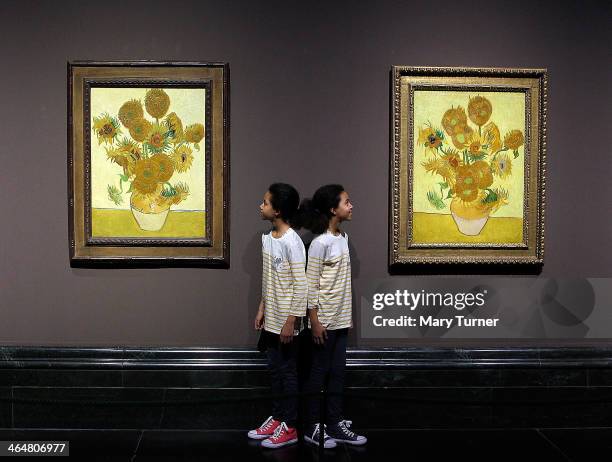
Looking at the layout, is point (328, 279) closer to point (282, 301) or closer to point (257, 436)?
point (282, 301)

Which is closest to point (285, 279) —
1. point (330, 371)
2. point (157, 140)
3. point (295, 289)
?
point (295, 289)

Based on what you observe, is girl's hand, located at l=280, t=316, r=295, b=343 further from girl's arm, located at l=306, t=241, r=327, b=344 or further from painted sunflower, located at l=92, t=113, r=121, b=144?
painted sunflower, located at l=92, t=113, r=121, b=144

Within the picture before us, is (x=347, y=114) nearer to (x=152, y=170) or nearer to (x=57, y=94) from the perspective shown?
(x=152, y=170)

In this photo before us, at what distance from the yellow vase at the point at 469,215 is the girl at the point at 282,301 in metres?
1.14

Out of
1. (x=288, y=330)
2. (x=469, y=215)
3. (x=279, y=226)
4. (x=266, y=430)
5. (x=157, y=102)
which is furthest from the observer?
(x=469, y=215)

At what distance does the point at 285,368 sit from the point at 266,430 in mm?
461

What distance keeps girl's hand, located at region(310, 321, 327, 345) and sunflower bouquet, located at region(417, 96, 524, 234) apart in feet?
3.88

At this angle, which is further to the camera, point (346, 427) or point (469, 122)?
point (469, 122)

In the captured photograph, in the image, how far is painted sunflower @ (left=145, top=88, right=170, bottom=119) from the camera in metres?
4.05

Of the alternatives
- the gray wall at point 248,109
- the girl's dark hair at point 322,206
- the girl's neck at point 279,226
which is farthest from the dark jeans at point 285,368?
the girl's dark hair at point 322,206

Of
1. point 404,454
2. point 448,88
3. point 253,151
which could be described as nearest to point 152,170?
point 253,151

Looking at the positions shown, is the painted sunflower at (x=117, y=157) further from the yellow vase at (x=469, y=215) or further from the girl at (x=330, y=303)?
the yellow vase at (x=469, y=215)

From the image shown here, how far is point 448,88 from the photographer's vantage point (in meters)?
4.10

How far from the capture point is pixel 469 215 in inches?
163
